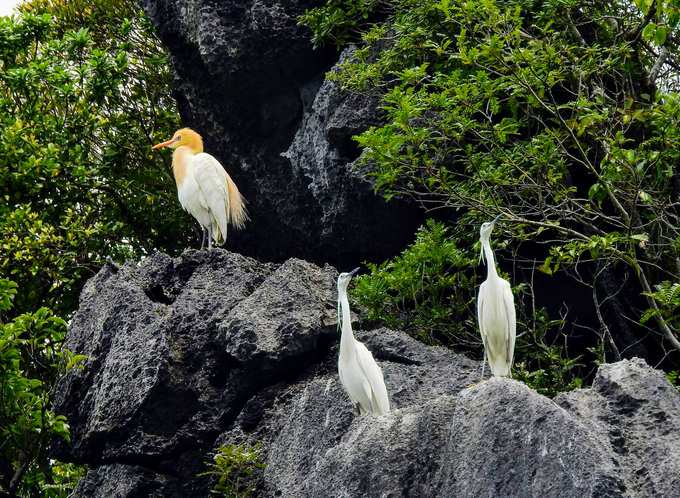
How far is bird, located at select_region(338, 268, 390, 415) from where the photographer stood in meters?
6.75

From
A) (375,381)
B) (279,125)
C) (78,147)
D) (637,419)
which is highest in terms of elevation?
(78,147)

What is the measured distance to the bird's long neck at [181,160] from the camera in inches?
414

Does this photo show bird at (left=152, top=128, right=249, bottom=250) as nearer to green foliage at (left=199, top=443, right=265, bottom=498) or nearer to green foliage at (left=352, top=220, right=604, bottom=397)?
green foliage at (left=352, top=220, right=604, bottom=397)

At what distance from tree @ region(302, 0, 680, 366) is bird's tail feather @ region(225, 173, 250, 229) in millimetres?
1617

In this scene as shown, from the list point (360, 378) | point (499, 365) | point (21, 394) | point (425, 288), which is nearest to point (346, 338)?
point (360, 378)

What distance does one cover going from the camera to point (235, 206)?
10.4m

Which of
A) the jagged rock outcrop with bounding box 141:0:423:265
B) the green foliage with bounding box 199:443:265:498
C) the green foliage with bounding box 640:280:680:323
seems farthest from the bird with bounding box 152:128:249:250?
the green foliage with bounding box 640:280:680:323

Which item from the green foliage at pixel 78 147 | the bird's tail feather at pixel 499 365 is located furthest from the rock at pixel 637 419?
the green foliage at pixel 78 147

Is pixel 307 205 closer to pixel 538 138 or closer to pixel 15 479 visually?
pixel 538 138

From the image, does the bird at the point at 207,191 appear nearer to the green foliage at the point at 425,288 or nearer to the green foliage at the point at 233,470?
the green foliage at the point at 425,288

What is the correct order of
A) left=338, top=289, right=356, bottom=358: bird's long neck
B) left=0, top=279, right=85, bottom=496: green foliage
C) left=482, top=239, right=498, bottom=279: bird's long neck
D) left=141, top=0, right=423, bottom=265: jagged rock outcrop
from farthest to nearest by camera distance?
left=141, top=0, right=423, bottom=265: jagged rock outcrop < left=0, top=279, right=85, bottom=496: green foliage < left=482, top=239, right=498, bottom=279: bird's long neck < left=338, top=289, right=356, bottom=358: bird's long neck

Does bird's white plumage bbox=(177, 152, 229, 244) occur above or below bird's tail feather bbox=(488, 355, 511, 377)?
above

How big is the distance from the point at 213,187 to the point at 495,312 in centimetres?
400

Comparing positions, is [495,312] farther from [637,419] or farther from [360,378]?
[637,419]
